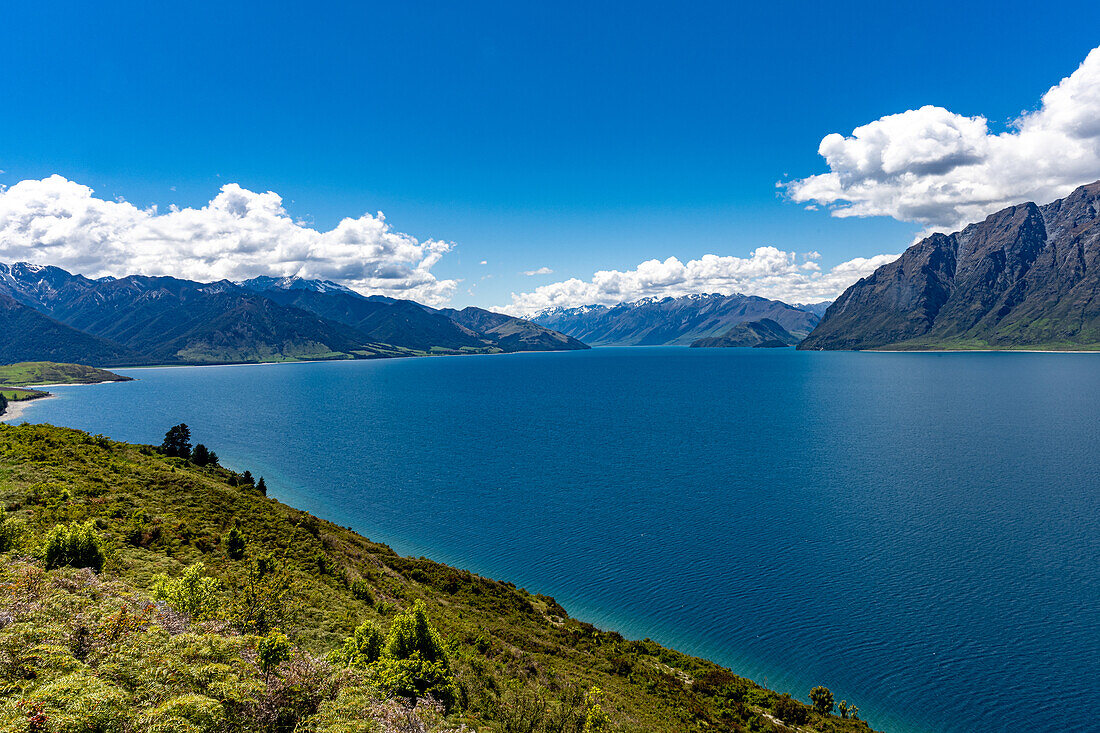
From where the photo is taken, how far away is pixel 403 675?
1049 inches

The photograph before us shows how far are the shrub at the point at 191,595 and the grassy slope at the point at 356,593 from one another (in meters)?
1.70

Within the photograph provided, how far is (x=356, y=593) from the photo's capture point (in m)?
45.2

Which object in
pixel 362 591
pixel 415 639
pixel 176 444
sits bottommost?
pixel 362 591

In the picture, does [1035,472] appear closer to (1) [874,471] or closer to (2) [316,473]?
(1) [874,471]

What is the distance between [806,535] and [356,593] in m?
68.2

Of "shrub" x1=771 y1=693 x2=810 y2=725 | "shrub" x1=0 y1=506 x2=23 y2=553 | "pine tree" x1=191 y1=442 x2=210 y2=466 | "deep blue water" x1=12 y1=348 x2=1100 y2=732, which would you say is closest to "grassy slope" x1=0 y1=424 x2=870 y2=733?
"shrub" x1=771 y1=693 x2=810 y2=725

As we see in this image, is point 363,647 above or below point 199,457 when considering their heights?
above

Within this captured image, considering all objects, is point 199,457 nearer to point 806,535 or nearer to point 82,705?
point 82,705

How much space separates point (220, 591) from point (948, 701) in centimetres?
6270

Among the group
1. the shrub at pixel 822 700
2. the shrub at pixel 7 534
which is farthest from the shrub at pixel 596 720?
the shrub at pixel 7 534

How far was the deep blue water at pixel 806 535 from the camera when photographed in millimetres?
48844

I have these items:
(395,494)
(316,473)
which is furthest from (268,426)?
(395,494)

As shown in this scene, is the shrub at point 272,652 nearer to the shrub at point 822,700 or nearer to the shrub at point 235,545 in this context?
the shrub at point 235,545

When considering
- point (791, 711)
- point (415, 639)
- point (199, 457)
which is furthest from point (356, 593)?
point (199, 457)
